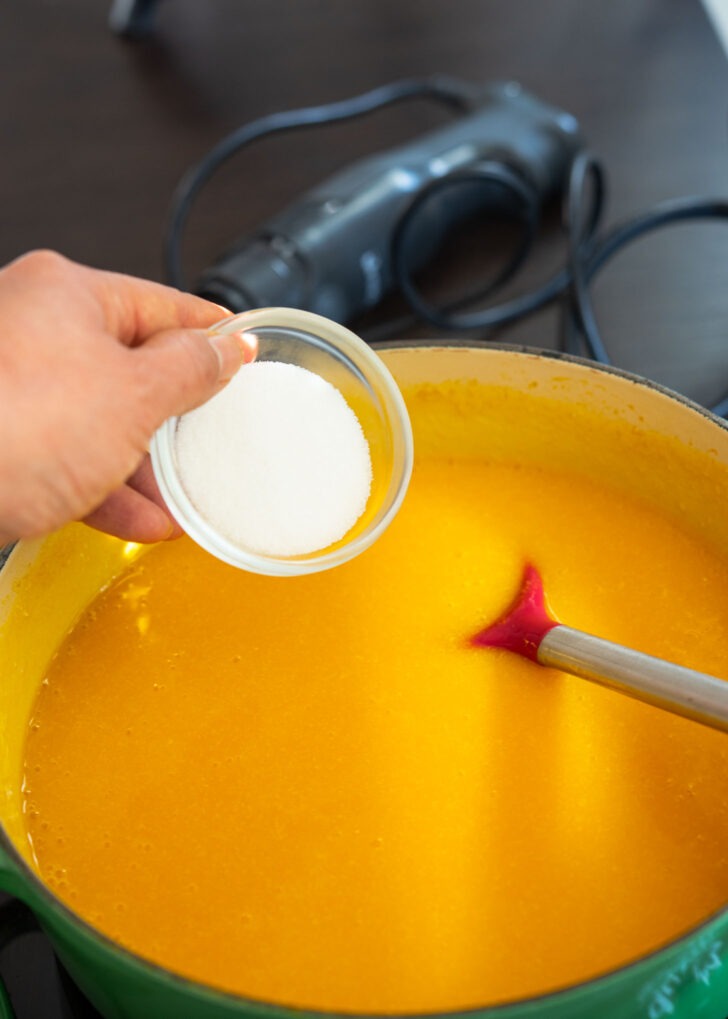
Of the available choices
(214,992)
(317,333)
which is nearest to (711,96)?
(317,333)

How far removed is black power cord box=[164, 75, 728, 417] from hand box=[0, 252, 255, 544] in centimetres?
45

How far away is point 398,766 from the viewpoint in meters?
0.68

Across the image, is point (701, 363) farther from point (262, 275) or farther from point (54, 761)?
point (54, 761)

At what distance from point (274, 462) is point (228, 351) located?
74mm

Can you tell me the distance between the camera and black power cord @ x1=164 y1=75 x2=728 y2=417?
3.27 feet

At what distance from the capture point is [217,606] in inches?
31.2

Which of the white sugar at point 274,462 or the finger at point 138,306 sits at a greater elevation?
the finger at point 138,306

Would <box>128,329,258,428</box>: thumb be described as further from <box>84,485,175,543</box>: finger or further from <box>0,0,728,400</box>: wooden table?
<box>0,0,728,400</box>: wooden table

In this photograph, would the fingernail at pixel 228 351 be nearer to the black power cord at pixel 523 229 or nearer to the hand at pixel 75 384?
the hand at pixel 75 384

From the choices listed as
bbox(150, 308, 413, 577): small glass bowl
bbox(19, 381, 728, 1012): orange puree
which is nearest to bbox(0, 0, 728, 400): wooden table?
bbox(19, 381, 728, 1012): orange puree

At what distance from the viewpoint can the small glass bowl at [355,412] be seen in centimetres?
63

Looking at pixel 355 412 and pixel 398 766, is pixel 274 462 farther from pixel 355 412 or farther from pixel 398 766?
pixel 398 766

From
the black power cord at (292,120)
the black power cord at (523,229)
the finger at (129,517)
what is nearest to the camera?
the finger at (129,517)

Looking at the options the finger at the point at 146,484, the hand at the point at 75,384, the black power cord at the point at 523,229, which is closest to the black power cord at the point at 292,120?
the black power cord at the point at 523,229
